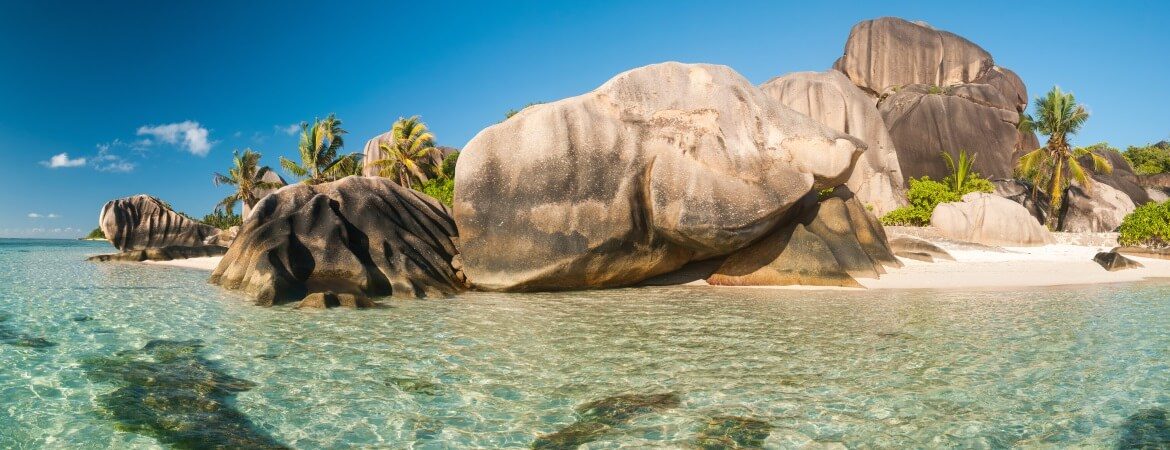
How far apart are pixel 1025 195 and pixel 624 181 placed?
93.5ft

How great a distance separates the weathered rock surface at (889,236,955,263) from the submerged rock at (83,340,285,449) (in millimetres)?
14310

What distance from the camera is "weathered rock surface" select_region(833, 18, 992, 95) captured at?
41.5 meters

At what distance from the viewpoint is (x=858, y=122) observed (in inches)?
1097

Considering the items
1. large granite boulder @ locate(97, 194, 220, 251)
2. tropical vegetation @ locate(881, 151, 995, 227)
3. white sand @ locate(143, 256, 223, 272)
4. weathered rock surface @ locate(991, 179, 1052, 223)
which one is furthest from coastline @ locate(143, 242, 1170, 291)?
weathered rock surface @ locate(991, 179, 1052, 223)

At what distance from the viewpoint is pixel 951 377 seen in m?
4.50

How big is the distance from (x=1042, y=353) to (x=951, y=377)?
1.37 meters

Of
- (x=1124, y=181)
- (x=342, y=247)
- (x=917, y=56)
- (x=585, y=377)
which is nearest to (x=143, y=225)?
(x=342, y=247)

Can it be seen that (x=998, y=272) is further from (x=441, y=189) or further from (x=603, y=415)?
(x=441, y=189)

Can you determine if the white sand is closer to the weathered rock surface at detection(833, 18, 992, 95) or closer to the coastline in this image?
the coastline

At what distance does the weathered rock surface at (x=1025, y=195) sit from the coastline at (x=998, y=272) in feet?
51.3

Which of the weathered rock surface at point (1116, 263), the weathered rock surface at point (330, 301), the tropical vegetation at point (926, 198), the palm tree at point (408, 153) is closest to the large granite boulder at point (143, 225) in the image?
the palm tree at point (408, 153)

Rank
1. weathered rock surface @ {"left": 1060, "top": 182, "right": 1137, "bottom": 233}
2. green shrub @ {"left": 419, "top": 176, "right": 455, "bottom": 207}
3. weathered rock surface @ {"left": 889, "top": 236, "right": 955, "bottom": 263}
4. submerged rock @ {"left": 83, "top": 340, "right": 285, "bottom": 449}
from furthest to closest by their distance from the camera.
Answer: weathered rock surface @ {"left": 1060, "top": 182, "right": 1137, "bottom": 233} → green shrub @ {"left": 419, "top": 176, "right": 455, "bottom": 207} → weathered rock surface @ {"left": 889, "top": 236, "right": 955, "bottom": 263} → submerged rock @ {"left": 83, "top": 340, "right": 285, "bottom": 449}

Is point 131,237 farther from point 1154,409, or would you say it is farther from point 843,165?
point 1154,409

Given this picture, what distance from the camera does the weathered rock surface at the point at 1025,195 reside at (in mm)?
30562
